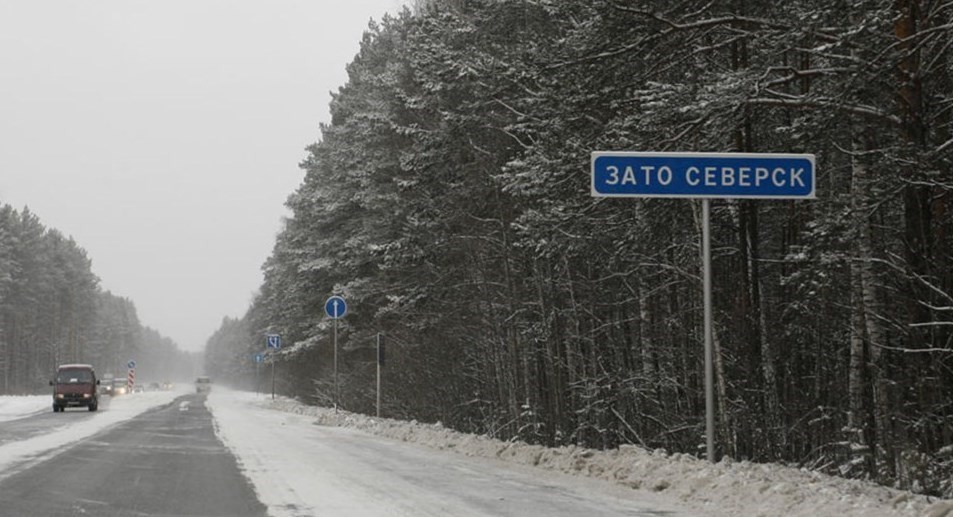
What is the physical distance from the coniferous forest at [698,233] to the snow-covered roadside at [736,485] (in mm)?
730

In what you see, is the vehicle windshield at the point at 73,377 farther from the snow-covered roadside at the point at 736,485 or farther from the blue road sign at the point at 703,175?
the blue road sign at the point at 703,175

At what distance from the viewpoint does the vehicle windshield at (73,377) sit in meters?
37.4

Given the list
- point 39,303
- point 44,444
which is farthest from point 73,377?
point 39,303

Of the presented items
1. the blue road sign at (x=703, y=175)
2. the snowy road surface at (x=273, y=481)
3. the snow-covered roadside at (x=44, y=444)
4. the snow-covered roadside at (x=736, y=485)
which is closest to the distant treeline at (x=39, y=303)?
the snow-covered roadside at (x=44, y=444)

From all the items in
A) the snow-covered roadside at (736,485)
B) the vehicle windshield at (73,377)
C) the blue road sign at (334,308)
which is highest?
the blue road sign at (334,308)

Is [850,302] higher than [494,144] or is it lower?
lower

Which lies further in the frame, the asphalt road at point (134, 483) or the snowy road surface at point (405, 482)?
the asphalt road at point (134, 483)

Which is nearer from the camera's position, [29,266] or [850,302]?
[850,302]

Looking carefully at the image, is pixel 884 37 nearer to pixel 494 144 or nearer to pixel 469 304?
pixel 494 144

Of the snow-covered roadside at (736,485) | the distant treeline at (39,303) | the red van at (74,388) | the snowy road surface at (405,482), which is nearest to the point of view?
the snow-covered roadside at (736,485)

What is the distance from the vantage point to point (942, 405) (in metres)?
8.42

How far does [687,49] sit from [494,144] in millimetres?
8475

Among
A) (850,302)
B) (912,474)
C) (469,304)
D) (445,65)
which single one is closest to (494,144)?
(445,65)

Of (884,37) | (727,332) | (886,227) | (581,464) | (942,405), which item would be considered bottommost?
(581,464)
